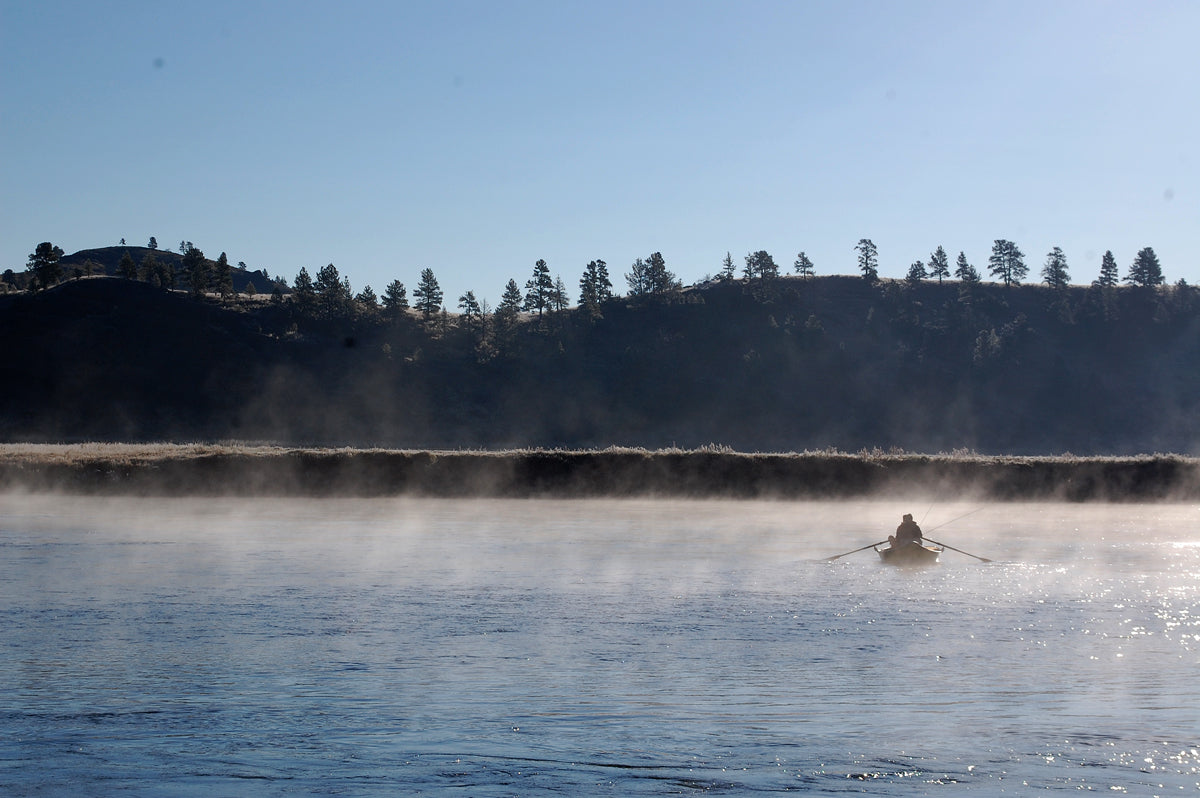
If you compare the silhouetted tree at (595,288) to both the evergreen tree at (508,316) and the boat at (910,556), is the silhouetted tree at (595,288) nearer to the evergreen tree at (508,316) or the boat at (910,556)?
the evergreen tree at (508,316)

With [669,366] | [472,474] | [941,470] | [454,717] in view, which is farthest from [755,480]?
[669,366]

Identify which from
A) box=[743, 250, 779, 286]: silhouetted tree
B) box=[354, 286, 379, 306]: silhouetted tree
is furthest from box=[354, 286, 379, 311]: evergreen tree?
A: box=[743, 250, 779, 286]: silhouetted tree

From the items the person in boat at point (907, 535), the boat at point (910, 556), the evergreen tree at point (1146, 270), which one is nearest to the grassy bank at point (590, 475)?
the person in boat at point (907, 535)

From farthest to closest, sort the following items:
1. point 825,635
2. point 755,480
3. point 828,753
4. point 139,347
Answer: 1. point 139,347
2. point 755,480
3. point 825,635
4. point 828,753

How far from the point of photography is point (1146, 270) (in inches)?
6211

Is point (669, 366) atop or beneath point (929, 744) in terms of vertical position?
atop

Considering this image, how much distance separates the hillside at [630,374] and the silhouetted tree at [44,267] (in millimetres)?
8459

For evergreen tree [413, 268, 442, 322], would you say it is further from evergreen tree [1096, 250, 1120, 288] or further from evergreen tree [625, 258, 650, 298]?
evergreen tree [1096, 250, 1120, 288]

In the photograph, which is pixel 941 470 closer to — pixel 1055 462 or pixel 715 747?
pixel 1055 462

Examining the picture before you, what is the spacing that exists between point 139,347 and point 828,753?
120 meters

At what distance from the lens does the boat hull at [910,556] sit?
3120cm

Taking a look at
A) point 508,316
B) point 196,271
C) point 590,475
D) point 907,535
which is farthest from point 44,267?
point 907,535

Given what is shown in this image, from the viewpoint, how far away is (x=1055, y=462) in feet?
191

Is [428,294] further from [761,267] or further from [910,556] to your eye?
[910,556]
